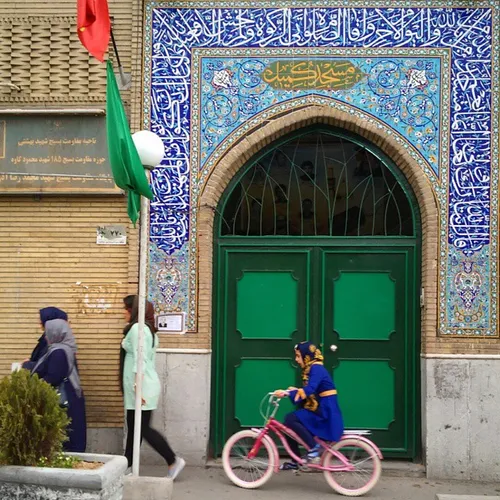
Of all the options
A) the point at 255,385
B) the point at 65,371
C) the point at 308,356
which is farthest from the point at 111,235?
the point at 308,356

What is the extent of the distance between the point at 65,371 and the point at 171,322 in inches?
52.2

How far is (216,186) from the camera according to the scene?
8.46 meters

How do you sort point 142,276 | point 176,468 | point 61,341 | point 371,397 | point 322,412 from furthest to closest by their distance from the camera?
point 371,397, point 176,468, point 61,341, point 322,412, point 142,276

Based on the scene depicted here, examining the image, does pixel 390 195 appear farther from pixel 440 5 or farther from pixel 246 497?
pixel 246 497

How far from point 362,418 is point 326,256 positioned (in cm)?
170

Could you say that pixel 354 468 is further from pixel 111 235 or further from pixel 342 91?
pixel 342 91

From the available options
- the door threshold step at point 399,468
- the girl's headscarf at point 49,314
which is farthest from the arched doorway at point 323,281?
the girl's headscarf at point 49,314

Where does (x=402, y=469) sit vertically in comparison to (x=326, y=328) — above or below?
below

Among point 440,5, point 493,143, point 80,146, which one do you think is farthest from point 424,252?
point 80,146

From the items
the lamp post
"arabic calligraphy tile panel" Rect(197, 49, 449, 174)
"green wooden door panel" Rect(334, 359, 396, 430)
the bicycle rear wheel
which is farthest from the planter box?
"arabic calligraphy tile panel" Rect(197, 49, 449, 174)

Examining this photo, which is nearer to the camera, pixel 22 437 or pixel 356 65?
pixel 22 437

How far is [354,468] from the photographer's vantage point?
7.35 metres

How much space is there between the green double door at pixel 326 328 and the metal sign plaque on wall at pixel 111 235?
1.02 meters

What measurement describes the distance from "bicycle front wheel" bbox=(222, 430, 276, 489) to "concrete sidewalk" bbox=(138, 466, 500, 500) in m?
0.10
